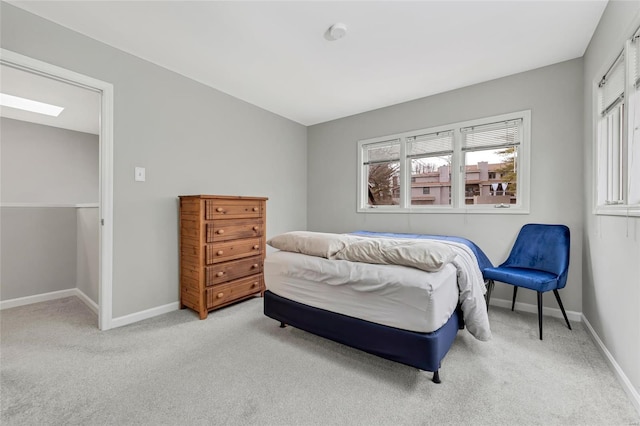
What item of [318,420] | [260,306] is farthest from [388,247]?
[260,306]

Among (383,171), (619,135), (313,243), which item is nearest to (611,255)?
(619,135)

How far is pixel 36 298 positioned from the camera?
302cm

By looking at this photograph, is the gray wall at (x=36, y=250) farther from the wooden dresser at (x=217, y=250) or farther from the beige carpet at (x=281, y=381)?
the wooden dresser at (x=217, y=250)

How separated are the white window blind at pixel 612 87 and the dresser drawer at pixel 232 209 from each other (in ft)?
10.2

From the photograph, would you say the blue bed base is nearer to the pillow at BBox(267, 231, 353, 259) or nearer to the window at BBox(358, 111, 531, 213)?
the pillow at BBox(267, 231, 353, 259)

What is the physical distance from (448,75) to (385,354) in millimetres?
2842

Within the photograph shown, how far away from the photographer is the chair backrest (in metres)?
2.36

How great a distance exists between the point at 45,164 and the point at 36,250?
1527mm

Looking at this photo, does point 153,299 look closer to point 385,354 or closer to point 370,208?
point 385,354

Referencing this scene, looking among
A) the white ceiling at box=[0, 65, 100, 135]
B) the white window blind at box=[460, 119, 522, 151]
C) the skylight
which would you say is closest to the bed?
the white window blind at box=[460, 119, 522, 151]

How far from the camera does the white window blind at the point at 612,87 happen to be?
1762 mm

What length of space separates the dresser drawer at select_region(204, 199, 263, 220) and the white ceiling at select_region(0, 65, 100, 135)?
60.8 inches

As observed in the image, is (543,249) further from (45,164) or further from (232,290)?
(45,164)

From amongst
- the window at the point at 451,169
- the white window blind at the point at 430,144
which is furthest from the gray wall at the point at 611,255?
the white window blind at the point at 430,144
